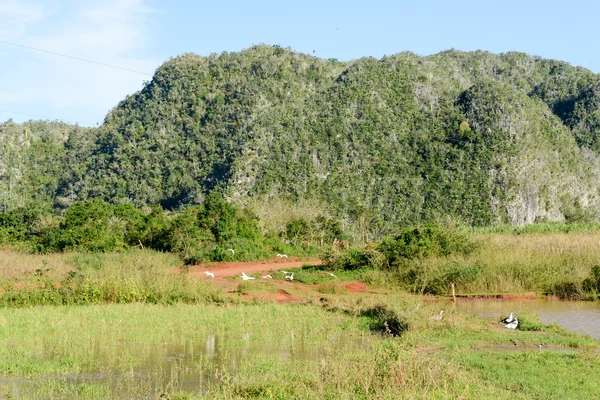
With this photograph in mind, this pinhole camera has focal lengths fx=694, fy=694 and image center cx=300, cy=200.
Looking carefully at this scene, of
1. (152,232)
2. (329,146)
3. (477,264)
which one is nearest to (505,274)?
(477,264)

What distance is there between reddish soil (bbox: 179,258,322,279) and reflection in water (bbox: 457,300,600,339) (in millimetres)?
8036

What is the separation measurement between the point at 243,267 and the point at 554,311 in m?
12.4

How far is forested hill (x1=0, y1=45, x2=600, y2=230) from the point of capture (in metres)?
58.0

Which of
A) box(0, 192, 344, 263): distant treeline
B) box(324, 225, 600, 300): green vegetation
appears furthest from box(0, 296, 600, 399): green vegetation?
box(0, 192, 344, 263): distant treeline

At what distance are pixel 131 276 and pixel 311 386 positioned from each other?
935 cm

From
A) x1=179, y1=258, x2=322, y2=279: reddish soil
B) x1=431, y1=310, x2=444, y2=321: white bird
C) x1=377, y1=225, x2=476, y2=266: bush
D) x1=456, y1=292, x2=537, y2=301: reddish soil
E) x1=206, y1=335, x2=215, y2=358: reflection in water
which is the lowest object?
x1=179, y1=258, x2=322, y2=279: reddish soil

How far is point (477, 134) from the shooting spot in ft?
205

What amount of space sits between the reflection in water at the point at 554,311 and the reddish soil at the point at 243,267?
804cm

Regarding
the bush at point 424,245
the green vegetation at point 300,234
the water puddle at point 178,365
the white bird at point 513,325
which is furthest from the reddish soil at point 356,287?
the water puddle at point 178,365

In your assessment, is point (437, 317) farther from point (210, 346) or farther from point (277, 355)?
point (210, 346)

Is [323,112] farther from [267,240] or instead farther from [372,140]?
[267,240]

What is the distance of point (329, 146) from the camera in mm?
61844

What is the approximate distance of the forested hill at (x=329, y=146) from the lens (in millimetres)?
58031

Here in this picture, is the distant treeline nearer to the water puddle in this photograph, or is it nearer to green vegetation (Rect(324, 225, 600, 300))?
green vegetation (Rect(324, 225, 600, 300))
